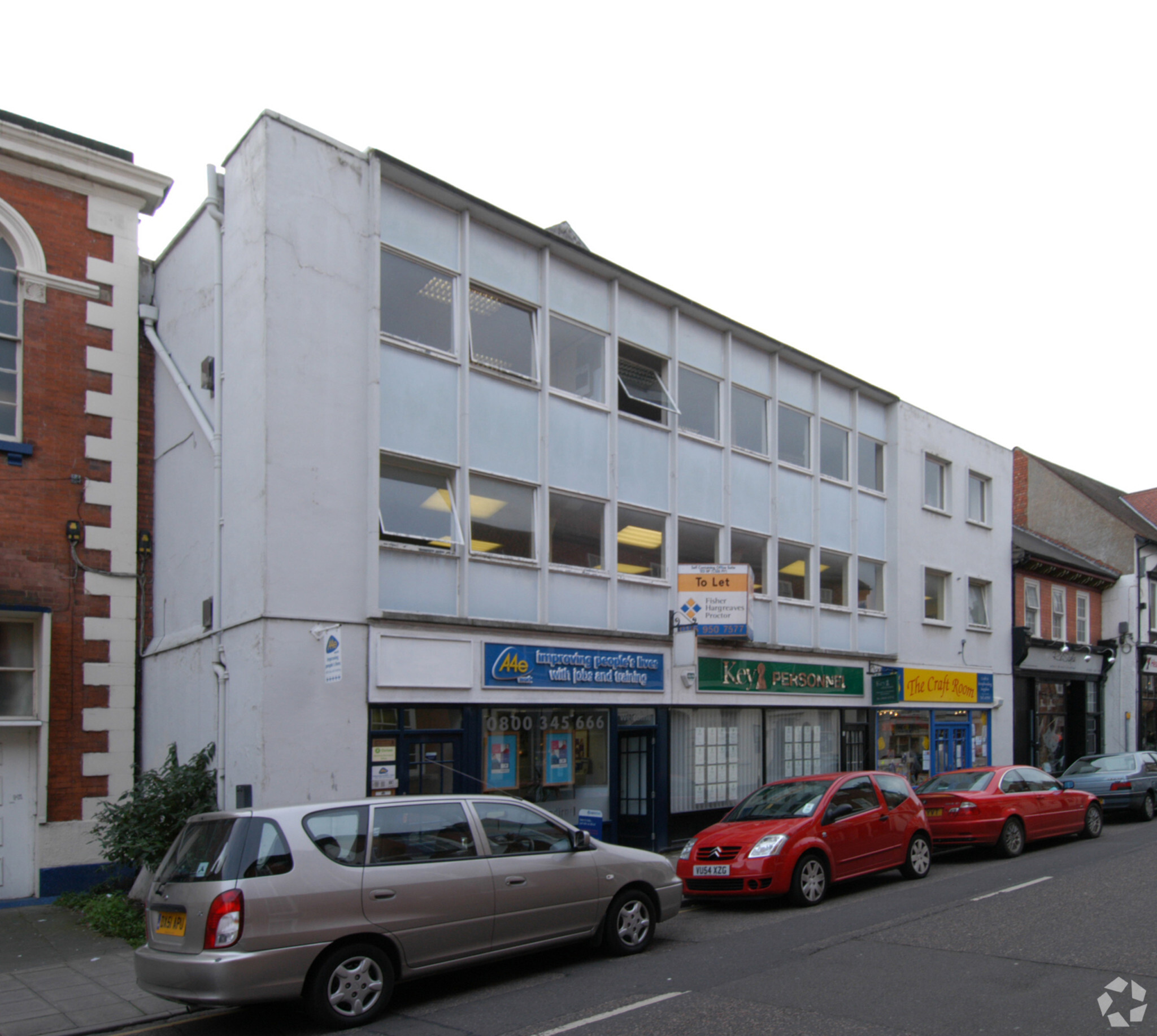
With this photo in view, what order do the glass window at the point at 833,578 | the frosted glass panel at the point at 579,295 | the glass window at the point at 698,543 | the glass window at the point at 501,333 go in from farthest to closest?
1. the glass window at the point at 833,578
2. the glass window at the point at 698,543
3. the frosted glass panel at the point at 579,295
4. the glass window at the point at 501,333

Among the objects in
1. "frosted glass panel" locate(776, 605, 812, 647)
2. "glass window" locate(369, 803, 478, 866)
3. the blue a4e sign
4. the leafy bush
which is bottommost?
the leafy bush

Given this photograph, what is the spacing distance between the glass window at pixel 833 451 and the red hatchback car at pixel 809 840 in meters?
9.03

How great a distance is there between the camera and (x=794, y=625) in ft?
65.3

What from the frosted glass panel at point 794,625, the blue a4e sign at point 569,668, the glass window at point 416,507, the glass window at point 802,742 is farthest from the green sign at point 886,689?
the glass window at point 416,507

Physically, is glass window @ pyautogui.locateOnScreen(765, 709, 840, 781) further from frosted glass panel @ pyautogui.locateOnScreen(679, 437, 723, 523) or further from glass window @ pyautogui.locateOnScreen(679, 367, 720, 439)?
glass window @ pyautogui.locateOnScreen(679, 367, 720, 439)

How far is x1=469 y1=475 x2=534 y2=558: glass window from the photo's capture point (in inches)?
570

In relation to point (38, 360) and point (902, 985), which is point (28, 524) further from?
point (902, 985)

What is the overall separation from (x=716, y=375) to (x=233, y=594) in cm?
1001

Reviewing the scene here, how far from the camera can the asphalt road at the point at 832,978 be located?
6945 mm

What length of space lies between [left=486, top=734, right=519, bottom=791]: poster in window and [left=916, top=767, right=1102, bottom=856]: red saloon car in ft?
20.0

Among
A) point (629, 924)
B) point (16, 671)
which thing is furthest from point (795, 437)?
point (16, 671)

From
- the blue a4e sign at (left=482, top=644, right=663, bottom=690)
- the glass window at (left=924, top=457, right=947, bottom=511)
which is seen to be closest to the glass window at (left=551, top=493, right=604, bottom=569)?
the blue a4e sign at (left=482, top=644, right=663, bottom=690)

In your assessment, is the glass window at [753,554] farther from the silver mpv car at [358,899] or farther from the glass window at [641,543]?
the silver mpv car at [358,899]

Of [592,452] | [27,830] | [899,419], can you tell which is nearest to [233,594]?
[27,830]
